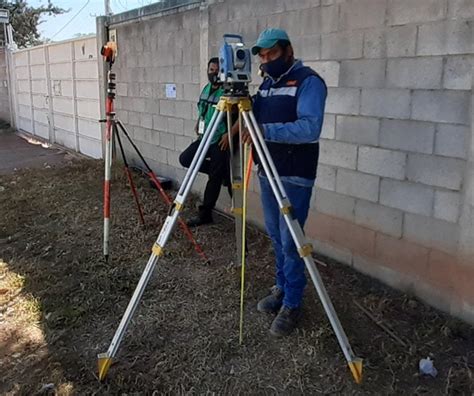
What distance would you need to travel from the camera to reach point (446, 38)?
2.78 meters

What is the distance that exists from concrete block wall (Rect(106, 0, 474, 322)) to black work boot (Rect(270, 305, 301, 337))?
0.85 m

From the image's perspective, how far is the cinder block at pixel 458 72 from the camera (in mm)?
2682

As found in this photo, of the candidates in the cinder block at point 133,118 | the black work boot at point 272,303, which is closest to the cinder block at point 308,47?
the black work boot at point 272,303

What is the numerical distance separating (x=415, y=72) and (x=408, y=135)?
37 cm

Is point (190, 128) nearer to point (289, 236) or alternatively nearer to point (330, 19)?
point (330, 19)

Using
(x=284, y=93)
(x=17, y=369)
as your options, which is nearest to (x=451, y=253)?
(x=284, y=93)

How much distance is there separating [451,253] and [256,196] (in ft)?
6.59

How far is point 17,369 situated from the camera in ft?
8.56

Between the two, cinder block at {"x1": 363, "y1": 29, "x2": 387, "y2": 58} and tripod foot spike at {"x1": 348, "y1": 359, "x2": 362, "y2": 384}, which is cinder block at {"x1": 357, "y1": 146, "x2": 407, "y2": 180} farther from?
tripod foot spike at {"x1": 348, "y1": 359, "x2": 362, "y2": 384}

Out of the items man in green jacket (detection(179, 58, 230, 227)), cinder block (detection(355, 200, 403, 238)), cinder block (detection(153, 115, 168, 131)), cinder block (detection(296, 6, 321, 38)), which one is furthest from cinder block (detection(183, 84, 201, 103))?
cinder block (detection(355, 200, 403, 238))

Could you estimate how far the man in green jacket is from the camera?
4.06 meters

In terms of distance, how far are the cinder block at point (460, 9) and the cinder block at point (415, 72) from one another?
236 mm

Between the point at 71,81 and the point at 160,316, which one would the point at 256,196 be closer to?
the point at 160,316

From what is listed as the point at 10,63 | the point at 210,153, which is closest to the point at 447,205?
the point at 210,153
